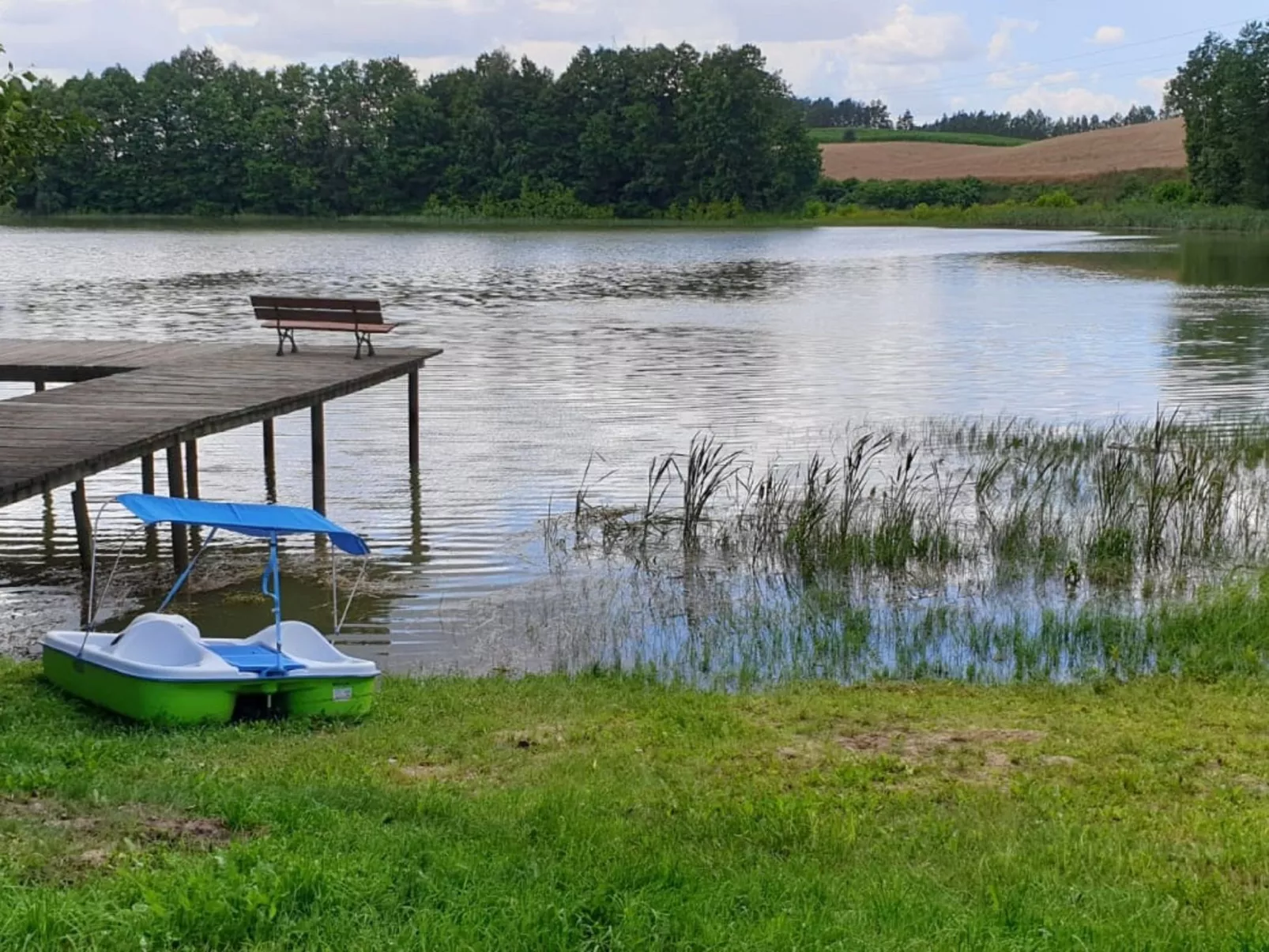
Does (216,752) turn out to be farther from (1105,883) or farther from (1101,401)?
(1101,401)

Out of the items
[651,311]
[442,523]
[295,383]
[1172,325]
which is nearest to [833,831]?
[442,523]

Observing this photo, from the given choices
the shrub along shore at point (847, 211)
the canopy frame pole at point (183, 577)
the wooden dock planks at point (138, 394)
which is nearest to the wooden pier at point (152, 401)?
the wooden dock planks at point (138, 394)

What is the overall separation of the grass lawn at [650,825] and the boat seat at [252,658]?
395 millimetres

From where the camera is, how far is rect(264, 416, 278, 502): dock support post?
17.2m

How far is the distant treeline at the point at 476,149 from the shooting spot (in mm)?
115000

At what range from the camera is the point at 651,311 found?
39000 millimetres

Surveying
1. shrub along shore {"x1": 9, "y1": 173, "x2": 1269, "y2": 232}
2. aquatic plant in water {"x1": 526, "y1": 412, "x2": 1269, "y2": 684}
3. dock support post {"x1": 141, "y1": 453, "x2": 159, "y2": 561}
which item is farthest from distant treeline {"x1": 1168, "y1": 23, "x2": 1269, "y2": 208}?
dock support post {"x1": 141, "y1": 453, "x2": 159, "y2": 561}

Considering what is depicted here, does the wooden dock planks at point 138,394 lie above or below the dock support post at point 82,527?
above

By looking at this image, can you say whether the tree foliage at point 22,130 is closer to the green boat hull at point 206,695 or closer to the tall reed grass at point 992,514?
the green boat hull at point 206,695

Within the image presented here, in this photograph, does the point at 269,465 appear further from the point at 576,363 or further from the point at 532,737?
the point at 576,363

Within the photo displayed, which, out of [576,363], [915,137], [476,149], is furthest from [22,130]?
[915,137]

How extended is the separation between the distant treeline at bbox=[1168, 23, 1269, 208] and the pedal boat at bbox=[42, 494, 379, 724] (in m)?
95.8

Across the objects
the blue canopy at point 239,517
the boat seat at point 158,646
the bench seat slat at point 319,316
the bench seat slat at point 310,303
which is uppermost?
the bench seat slat at point 310,303

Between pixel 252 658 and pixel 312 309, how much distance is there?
34.7 feet
